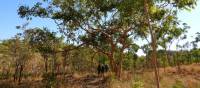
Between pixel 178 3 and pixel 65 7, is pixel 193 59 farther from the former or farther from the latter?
pixel 178 3

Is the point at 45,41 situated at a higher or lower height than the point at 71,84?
higher

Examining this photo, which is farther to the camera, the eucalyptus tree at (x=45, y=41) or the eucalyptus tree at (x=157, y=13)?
the eucalyptus tree at (x=45, y=41)

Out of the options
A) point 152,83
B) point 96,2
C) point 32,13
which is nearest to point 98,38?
point 96,2

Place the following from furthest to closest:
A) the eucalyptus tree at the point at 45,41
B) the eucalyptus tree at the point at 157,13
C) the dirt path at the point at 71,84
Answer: the eucalyptus tree at the point at 45,41
the dirt path at the point at 71,84
the eucalyptus tree at the point at 157,13

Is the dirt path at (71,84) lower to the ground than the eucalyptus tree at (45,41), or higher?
lower

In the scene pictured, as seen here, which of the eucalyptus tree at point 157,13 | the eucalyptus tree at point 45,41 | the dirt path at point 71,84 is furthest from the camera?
the eucalyptus tree at point 45,41

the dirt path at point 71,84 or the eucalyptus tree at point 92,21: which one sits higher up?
the eucalyptus tree at point 92,21

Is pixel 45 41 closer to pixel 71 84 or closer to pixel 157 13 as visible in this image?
pixel 71 84

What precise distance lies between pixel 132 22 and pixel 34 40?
24.9 ft

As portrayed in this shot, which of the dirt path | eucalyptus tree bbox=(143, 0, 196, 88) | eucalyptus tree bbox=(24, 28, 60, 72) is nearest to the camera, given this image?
eucalyptus tree bbox=(143, 0, 196, 88)

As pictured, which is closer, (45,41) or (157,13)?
(157,13)

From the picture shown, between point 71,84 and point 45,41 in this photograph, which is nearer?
point 71,84

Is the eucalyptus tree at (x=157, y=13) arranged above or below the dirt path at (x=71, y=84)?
above

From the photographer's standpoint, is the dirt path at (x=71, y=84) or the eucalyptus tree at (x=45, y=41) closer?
the dirt path at (x=71, y=84)
